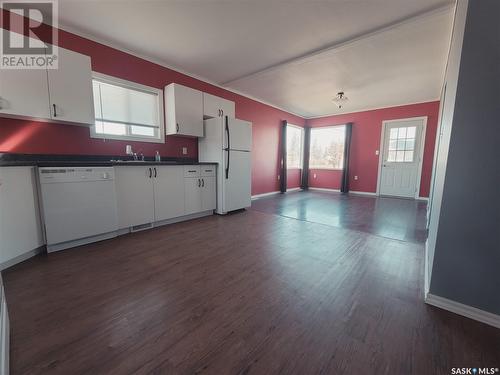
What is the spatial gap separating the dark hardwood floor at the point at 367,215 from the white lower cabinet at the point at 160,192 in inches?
53.1

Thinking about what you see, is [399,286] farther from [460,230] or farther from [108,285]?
[108,285]

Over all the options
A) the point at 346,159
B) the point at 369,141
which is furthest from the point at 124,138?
the point at 369,141

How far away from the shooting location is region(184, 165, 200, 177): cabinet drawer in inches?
126

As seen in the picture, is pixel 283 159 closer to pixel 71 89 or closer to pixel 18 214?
pixel 71 89

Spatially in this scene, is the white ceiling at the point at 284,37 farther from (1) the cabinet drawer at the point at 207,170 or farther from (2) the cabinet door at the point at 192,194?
(2) the cabinet door at the point at 192,194

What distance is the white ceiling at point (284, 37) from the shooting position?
7.02 feet

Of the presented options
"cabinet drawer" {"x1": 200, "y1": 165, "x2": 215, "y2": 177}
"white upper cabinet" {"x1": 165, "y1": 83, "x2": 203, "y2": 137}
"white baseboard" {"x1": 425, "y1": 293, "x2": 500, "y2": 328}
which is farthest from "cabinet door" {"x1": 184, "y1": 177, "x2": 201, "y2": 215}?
"white baseboard" {"x1": 425, "y1": 293, "x2": 500, "y2": 328}

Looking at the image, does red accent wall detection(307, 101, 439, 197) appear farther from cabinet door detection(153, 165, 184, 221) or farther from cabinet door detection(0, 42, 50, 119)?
cabinet door detection(0, 42, 50, 119)

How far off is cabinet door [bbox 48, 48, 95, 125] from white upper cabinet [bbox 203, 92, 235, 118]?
5.48ft

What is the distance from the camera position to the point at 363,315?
1.28m

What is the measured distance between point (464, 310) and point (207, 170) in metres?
3.23

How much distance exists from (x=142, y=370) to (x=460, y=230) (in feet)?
6.23

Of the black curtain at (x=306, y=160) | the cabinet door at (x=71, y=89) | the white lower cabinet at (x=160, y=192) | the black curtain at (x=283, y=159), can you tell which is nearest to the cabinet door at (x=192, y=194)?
the white lower cabinet at (x=160, y=192)

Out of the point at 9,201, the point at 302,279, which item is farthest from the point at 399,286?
the point at 9,201
